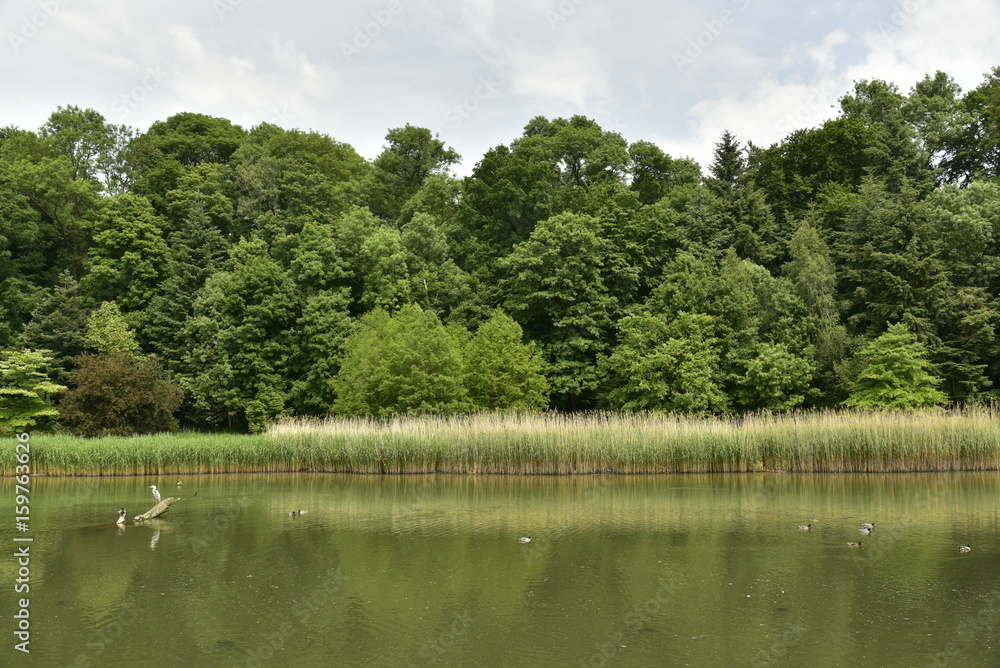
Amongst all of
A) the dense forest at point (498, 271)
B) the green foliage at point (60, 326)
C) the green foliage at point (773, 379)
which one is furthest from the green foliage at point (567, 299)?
the green foliage at point (60, 326)

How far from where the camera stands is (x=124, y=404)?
2866 centimetres

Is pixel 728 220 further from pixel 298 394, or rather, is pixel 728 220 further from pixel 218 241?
pixel 218 241

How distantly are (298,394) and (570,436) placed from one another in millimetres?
16823

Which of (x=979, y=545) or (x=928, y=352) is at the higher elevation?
(x=928, y=352)

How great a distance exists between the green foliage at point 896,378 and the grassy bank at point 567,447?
448 cm

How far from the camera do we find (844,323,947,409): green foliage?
1120 inches

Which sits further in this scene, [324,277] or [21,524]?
[324,277]

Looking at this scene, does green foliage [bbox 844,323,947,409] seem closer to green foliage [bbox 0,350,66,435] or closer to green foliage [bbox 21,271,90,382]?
green foliage [bbox 0,350,66,435]

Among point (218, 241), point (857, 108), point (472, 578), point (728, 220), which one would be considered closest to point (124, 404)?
point (218, 241)

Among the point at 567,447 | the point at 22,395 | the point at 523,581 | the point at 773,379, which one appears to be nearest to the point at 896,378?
the point at 773,379

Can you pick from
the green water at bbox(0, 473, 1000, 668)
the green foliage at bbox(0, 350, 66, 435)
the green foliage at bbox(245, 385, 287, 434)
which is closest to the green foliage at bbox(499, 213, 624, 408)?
the green foliage at bbox(245, 385, 287, 434)

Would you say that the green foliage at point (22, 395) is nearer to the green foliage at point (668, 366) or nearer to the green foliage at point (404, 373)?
the green foliage at point (404, 373)

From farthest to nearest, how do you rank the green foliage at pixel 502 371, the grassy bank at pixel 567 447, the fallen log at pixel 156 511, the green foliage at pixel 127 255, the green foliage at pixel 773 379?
the green foliage at pixel 127 255
the green foliage at pixel 773 379
the green foliage at pixel 502 371
the grassy bank at pixel 567 447
the fallen log at pixel 156 511

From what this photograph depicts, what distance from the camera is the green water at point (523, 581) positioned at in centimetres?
850
